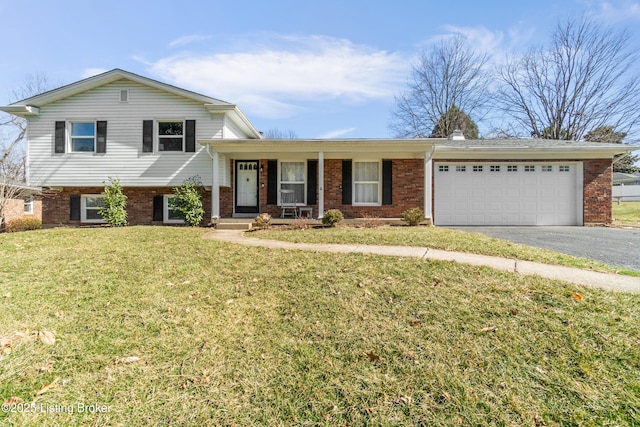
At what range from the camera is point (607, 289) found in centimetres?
396

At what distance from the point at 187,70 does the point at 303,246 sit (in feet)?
35.5

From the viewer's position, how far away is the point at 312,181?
12.0 m

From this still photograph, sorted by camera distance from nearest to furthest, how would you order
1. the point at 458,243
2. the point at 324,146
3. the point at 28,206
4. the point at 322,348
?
1. the point at 322,348
2. the point at 458,243
3. the point at 324,146
4. the point at 28,206

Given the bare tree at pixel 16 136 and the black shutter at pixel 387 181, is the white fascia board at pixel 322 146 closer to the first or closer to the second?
the black shutter at pixel 387 181

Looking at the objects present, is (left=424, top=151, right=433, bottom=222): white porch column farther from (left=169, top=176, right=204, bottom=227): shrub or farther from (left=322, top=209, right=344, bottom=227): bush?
(left=169, top=176, right=204, bottom=227): shrub

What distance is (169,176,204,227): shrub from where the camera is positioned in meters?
10.8

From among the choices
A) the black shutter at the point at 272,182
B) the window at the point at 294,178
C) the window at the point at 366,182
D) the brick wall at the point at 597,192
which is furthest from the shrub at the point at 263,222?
the brick wall at the point at 597,192

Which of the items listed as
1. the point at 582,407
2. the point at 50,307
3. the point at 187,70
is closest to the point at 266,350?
the point at 582,407

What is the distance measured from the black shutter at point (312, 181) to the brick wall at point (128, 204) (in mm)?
3968

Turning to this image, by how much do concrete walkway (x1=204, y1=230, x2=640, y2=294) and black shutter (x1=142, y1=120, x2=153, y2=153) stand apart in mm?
7534

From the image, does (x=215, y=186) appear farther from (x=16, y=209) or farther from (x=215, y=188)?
(x=16, y=209)

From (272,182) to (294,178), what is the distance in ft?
2.90

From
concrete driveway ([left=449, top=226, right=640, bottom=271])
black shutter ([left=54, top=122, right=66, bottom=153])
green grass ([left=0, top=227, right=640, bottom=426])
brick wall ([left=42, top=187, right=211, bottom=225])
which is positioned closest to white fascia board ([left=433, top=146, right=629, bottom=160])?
concrete driveway ([left=449, top=226, right=640, bottom=271])

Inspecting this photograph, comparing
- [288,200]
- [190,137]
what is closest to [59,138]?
[190,137]
